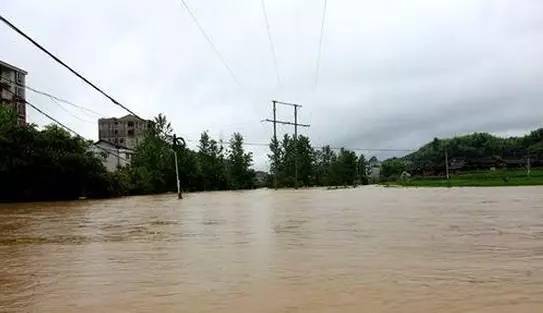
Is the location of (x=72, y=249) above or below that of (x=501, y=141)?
below

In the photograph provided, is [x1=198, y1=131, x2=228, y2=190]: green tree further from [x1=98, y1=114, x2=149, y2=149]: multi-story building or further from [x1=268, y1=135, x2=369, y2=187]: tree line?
[x1=98, y1=114, x2=149, y2=149]: multi-story building

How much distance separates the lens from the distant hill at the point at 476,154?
7456 cm

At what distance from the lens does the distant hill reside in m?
74.6

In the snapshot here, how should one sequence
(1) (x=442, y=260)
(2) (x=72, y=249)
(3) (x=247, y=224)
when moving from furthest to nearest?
(3) (x=247, y=224) < (2) (x=72, y=249) < (1) (x=442, y=260)

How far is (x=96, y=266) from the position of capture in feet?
21.5

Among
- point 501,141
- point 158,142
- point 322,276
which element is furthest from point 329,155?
point 322,276

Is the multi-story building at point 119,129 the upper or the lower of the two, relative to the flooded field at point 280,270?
upper

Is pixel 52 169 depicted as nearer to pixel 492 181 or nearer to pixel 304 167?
pixel 492 181

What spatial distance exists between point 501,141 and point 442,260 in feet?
330

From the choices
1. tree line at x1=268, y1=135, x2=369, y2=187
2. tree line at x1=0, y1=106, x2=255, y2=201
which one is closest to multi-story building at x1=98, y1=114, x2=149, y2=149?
tree line at x1=268, y1=135, x2=369, y2=187

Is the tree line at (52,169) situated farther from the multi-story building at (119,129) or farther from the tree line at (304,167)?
the multi-story building at (119,129)

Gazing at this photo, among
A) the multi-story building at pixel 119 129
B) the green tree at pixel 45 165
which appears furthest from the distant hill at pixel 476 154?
the multi-story building at pixel 119 129

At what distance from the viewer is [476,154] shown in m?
91.1

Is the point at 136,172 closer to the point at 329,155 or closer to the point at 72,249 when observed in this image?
the point at 72,249
